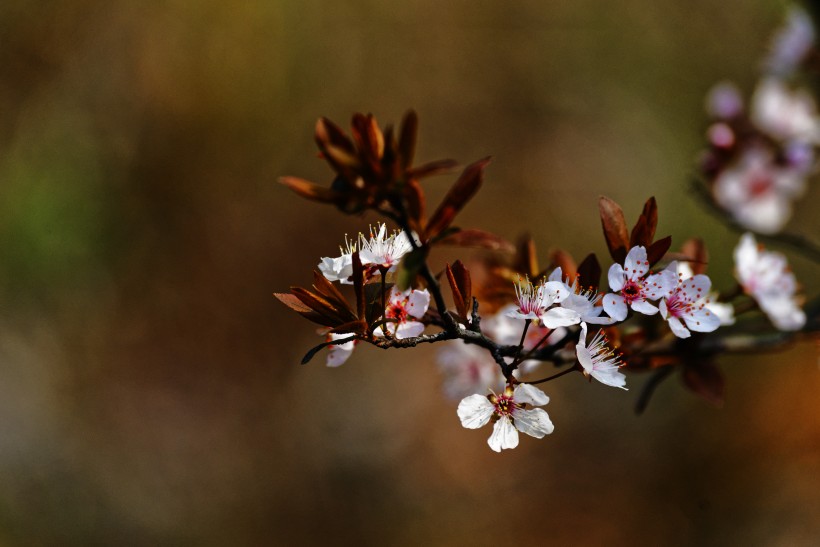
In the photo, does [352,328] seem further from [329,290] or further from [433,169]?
[433,169]

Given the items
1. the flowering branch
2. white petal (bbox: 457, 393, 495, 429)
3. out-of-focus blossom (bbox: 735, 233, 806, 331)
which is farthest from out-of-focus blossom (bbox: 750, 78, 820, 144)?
white petal (bbox: 457, 393, 495, 429)

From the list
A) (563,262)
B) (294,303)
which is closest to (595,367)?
(563,262)

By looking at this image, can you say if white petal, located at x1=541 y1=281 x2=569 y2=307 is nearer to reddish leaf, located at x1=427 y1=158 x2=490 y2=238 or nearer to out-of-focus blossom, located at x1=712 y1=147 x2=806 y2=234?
reddish leaf, located at x1=427 y1=158 x2=490 y2=238

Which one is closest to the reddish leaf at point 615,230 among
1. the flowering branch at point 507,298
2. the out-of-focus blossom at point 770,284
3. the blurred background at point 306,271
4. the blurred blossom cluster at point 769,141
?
the flowering branch at point 507,298

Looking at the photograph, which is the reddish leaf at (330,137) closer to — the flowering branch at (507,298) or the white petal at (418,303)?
the flowering branch at (507,298)

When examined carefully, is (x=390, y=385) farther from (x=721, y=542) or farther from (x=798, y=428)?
(x=798, y=428)
